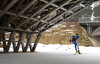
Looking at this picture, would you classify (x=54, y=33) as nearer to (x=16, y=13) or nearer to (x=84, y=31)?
(x=84, y=31)

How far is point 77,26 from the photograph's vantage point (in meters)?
32.2

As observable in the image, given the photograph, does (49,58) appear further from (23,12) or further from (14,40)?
(14,40)

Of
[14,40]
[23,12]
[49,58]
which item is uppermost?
[23,12]

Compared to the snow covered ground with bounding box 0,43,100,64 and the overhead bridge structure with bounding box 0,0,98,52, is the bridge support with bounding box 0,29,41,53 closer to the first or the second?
the overhead bridge structure with bounding box 0,0,98,52

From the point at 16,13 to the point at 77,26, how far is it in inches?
913

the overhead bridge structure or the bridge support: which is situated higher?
the overhead bridge structure

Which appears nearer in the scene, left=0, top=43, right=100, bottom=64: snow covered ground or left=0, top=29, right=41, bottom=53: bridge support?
left=0, top=43, right=100, bottom=64: snow covered ground

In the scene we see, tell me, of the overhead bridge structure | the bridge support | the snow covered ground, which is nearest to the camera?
the snow covered ground

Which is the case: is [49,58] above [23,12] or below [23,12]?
below

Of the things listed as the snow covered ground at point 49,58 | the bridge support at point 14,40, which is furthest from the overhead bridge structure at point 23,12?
the snow covered ground at point 49,58

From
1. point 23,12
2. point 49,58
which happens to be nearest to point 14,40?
point 23,12

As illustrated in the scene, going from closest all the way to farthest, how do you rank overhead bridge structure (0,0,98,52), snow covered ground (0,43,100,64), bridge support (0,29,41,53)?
snow covered ground (0,43,100,64) → overhead bridge structure (0,0,98,52) → bridge support (0,29,41,53)

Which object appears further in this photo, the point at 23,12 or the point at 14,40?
the point at 14,40

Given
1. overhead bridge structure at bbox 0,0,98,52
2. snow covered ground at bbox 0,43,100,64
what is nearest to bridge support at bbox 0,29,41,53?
overhead bridge structure at bbox 0,0,98,52
